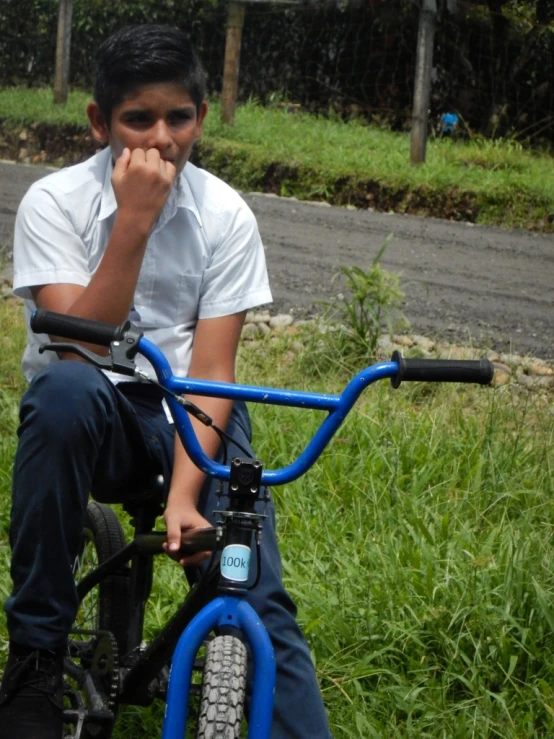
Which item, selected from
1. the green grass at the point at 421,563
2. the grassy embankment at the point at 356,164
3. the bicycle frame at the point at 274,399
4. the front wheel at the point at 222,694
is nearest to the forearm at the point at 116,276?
the bicycle frame at the point at 274,399

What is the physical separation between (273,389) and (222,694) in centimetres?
44

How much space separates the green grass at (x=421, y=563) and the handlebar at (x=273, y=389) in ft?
3.18

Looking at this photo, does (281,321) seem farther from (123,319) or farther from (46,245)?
(123,319)

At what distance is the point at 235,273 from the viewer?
2.55 m

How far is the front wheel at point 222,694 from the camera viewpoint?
163 cm

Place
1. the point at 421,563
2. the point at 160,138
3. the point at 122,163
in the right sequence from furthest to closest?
the point at 421,563
the point at 160,138
the point at 122,163

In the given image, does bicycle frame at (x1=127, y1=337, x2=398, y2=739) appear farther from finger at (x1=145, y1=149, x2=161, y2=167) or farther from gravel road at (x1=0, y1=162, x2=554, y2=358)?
gravel road at (x1=0, y1=162, x2=554, y2=358)

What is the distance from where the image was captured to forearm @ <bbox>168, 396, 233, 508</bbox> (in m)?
2.18

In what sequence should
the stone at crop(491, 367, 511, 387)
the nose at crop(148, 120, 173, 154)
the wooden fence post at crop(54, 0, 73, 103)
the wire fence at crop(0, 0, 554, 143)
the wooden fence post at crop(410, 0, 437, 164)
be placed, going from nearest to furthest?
the nose at crop(148, 120, 173, 154) → the stone at crop(491, 367, 511, 387) → the wooden fence post at crop(410, 0, 437, 164) → the wooden fence post at crop(54, 0, 73, 103) → the wire fence at crop(0, 0, 554, 143)

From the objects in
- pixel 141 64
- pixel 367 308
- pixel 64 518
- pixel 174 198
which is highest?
pixel 141 64

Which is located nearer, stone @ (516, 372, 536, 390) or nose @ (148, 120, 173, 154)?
nose @ (148, 120, 173, 154)

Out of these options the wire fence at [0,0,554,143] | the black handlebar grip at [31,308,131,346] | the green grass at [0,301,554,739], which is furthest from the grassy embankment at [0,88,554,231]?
the black handlebar grip at [31,308,131,346]

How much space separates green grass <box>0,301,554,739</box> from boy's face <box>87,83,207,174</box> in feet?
3.86

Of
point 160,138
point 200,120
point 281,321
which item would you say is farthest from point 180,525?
point 281,321
